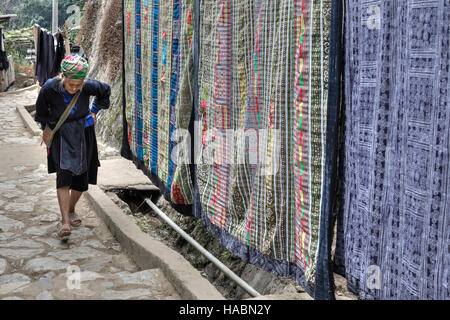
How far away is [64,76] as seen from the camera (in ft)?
16.9

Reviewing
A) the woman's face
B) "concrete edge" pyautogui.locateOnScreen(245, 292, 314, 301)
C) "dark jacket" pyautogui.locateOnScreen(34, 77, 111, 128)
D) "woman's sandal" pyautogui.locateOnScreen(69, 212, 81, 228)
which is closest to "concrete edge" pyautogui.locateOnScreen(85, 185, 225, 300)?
"woman's sandal" pyautogui.locateOnScreen(69, 212, 81, 228)

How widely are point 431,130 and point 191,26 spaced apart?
3.12 metres

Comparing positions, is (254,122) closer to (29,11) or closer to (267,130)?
(267,130)

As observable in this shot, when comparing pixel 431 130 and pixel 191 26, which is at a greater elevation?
pixel 191 26

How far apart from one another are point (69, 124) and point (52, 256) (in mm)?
1346

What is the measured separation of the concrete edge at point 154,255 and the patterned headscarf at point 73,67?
167 centimetres

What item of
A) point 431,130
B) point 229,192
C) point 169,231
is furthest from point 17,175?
point 431,130

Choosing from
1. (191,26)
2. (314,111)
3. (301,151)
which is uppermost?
(191,26)

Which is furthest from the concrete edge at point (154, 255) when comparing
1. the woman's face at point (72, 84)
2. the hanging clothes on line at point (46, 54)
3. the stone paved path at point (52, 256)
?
the hanging clothes on line at point (46, 54)

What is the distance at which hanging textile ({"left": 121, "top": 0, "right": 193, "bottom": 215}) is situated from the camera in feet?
16.4

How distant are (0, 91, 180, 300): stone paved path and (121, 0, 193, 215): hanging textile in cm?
90

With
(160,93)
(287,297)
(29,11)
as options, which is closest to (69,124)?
(160,93)

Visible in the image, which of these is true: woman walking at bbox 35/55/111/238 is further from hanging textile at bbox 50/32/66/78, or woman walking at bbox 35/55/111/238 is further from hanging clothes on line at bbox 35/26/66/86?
hanging clothes on line at bbox 35/26/66/86
